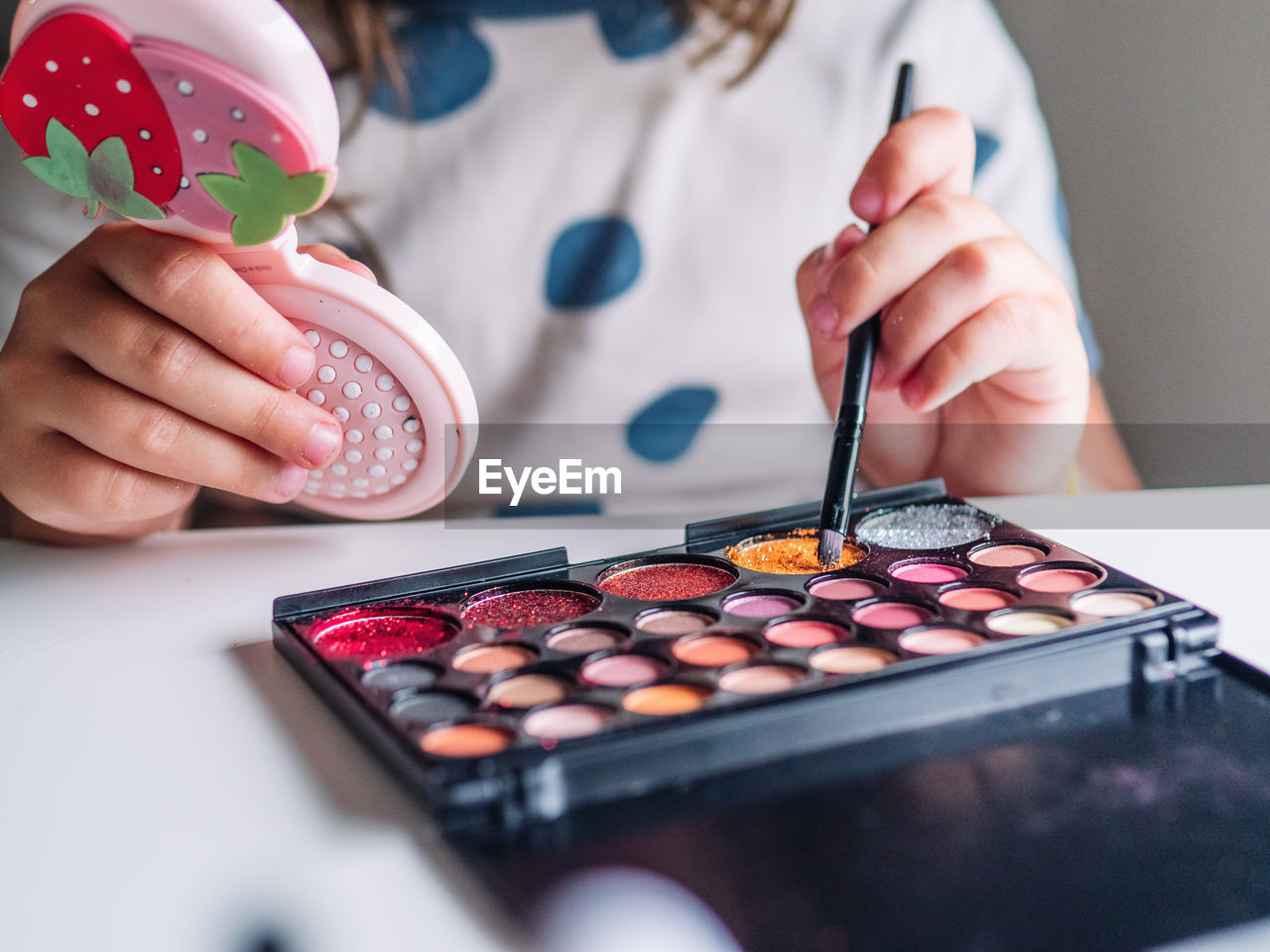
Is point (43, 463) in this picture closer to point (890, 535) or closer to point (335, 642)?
point (335, 642)

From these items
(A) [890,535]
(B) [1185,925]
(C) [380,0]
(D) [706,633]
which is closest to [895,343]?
(A) [890,535]

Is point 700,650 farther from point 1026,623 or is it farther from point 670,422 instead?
point 670,422

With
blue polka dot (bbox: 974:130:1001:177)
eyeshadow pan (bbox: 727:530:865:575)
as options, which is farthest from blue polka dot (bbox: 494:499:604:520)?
blue polka dot (bbox: 974:130:1001:177)

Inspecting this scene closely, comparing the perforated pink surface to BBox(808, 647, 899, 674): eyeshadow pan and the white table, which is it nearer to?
the white table

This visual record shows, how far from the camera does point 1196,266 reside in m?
0.79

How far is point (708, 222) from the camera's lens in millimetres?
764

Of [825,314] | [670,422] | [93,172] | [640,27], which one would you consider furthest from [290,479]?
[640,27]

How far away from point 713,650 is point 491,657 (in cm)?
7

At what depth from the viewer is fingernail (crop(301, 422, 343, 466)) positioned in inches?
15.9

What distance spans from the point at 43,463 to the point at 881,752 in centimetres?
35

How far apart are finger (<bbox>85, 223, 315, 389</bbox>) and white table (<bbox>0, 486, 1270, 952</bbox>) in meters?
0.10

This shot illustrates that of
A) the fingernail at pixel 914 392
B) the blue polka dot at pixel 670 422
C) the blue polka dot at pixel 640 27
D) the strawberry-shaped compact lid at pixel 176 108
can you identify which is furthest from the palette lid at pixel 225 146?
the blue polka dot at pixel 640 27

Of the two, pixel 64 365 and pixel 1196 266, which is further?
pixel 1196 266

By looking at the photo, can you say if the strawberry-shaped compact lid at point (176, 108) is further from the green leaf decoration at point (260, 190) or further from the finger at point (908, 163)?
the finger at point (908, 163)
